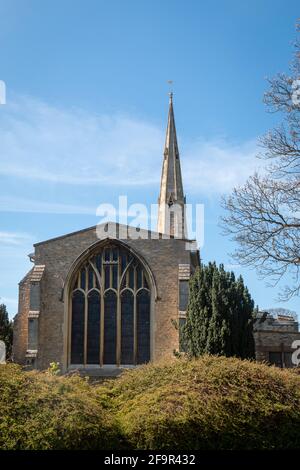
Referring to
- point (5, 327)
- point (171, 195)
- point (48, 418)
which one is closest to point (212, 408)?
point (48, 418)

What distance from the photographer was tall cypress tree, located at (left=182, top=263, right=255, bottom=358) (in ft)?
63.4

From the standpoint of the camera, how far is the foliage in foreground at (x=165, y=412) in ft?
29.4

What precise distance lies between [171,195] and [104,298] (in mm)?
13700

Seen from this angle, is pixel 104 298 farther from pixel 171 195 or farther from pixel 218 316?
pixel 171 195

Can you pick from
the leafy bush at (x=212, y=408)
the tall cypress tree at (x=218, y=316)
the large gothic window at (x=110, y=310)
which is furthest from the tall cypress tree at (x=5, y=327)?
the leafy bush at (x=212, y=408)

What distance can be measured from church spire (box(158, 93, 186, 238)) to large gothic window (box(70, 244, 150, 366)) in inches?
412

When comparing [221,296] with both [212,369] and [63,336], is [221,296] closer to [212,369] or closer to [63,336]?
[63,336]

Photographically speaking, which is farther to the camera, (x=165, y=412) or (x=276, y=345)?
(x=276, y=345)

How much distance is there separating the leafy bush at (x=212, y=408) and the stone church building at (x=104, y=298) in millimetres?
11750

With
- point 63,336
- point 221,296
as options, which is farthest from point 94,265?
point 221,296

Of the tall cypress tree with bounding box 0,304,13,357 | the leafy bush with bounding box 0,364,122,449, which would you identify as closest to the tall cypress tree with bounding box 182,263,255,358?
the leafy bush with bounding box 0,364,122,449

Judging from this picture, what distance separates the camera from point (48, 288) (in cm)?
2370

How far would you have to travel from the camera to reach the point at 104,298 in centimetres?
2383

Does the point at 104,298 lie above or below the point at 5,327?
above
